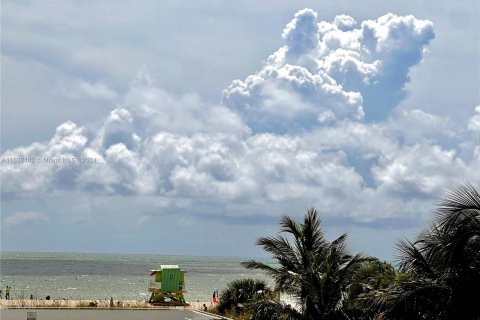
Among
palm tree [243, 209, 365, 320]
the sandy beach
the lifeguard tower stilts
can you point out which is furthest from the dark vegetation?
the lifeguard tower stilts

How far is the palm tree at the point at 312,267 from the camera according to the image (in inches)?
767

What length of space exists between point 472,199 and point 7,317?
2595 centimetres

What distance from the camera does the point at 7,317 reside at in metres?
32.6

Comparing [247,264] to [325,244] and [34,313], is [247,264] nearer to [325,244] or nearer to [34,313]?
[325,244]

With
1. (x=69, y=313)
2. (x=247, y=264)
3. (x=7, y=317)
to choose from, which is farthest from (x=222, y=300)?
(x=247, y=264)

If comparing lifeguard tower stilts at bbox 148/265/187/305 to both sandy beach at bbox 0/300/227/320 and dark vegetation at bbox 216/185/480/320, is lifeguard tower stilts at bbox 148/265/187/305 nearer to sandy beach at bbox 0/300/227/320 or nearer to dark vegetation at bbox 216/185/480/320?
sandy beach at bbox 0/300/227/320

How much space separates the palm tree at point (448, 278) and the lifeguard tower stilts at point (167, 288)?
103 ft

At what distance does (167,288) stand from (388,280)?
2921 centimetres

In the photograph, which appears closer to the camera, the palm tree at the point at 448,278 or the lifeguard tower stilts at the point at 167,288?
the palm tree at the point at 448,278

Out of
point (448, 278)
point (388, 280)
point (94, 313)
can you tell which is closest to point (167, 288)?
point (94, 313)

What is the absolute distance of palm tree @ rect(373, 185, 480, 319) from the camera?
42.7ft

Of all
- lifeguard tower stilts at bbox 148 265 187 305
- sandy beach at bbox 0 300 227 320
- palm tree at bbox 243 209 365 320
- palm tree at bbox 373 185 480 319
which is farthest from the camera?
lifeguard tower stilts at bbox 148 265 187 305

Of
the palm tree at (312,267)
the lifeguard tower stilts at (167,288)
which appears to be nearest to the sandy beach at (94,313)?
the lifeguard tower stilts at (167,288)

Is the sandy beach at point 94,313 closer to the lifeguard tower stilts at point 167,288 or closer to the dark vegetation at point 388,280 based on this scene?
the lifeguard tower stilts at point 167,288
